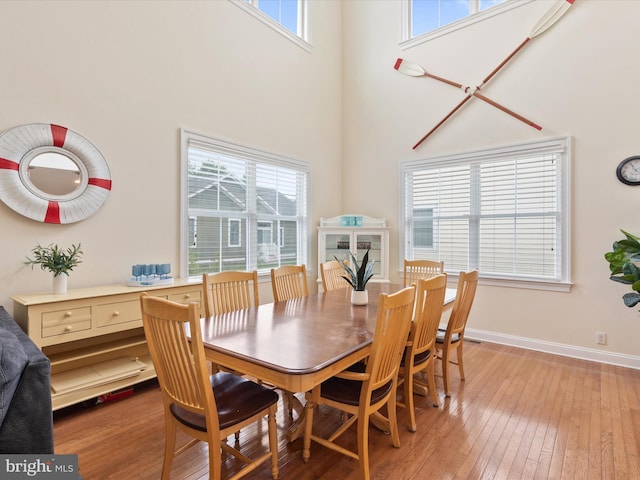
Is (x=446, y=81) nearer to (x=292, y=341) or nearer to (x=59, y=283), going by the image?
(x=292, y=341)

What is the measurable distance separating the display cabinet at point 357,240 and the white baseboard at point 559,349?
1395mm

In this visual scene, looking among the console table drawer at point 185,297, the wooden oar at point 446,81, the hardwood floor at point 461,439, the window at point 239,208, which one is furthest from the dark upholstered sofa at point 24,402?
the wooden oar at point 446,81

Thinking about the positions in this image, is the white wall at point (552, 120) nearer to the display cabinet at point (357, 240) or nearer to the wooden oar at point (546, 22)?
the wooden oar at point (546, 22)

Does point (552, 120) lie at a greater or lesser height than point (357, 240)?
greater

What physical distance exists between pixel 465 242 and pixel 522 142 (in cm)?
134

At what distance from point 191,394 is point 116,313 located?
1.42 meters

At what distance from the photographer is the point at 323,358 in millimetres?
1508

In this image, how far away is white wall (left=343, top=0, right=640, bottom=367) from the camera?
3.38 m

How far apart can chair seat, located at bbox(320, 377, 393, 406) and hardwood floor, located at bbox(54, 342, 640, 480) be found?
41 cm

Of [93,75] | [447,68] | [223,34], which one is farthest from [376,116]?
[93,75]

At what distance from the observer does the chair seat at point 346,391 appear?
174 centimetres

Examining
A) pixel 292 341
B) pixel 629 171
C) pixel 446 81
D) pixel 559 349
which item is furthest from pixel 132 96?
pixel 559 349

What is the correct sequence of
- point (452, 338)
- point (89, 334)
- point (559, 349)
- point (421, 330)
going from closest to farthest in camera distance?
1. point (421, 330)
2. point (89, 334)
3. point (452, 338)
4. point (559, 349)

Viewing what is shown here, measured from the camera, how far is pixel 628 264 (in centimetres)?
279
